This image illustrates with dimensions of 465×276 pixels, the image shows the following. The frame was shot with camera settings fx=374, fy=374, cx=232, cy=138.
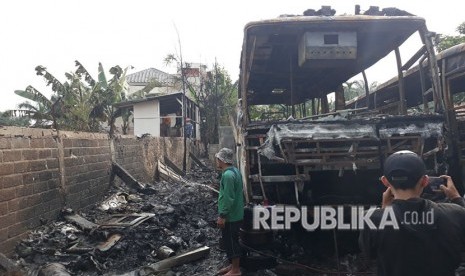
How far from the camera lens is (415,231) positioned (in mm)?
1583

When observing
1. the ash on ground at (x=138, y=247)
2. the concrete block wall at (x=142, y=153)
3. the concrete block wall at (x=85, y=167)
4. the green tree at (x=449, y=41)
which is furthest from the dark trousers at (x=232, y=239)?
the green tree at (x=449, y=41)

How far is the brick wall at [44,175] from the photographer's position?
436cm

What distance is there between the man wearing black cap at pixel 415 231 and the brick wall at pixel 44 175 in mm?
4172

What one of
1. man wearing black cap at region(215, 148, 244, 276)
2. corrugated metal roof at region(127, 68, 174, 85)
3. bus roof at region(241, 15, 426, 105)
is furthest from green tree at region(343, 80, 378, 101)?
corrugated metal roof at region(127, 68, 174, 85)

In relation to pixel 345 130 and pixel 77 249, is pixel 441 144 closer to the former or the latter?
pixel 345 130

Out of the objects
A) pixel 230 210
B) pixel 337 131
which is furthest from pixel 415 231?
pixel 230 210

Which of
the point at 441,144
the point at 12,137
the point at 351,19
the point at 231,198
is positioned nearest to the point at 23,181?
the point at 12,137

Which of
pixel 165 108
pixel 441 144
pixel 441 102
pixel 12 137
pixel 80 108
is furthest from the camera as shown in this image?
pixel 165 108

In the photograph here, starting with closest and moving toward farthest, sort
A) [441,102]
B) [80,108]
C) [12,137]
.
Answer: [441,102]
[12,137]
[80,108]

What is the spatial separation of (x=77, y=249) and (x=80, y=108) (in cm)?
943

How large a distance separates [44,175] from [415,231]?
16.5 ft

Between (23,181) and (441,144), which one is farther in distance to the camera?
(23,181)

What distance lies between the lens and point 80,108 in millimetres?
13180

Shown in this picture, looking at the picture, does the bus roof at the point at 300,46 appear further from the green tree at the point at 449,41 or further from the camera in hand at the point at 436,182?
the green tree at the point at 449,41
